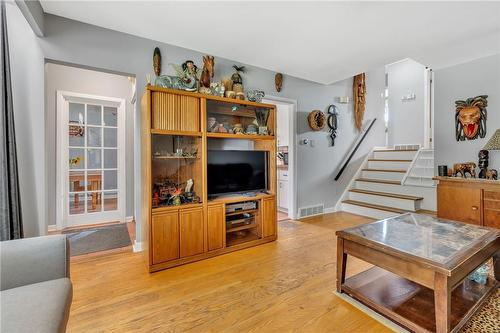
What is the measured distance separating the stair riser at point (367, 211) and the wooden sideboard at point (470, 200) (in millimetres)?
848

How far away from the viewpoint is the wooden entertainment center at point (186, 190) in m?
2.39

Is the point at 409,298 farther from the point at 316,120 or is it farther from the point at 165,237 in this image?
the point at 316,120

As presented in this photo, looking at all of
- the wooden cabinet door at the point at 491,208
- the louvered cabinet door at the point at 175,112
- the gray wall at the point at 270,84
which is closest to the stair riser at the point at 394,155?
the gray wall at the point at 270,84

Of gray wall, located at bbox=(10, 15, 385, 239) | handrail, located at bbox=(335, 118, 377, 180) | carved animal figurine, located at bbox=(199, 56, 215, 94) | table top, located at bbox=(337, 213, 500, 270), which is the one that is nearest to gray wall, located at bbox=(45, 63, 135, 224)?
gray wall, located at bbox=(10, 15, 385, 239)

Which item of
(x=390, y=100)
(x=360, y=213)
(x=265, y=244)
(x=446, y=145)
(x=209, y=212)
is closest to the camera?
(x=209, y=212)

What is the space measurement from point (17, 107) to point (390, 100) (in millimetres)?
6853

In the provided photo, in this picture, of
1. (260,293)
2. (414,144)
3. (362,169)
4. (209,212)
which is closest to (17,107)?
(209,212)

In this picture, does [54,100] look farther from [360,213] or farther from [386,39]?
[360,213]

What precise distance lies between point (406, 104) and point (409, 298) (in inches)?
206

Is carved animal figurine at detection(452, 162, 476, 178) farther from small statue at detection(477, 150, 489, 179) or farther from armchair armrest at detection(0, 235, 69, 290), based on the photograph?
armchair armrest at detection(0, 235, 69, 290)

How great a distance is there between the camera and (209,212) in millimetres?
2678

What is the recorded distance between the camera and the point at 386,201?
4246mm

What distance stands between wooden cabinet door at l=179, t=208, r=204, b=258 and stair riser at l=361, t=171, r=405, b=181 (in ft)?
13.2

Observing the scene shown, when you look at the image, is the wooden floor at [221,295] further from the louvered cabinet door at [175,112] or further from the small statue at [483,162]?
the small statue at [483,162]
